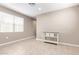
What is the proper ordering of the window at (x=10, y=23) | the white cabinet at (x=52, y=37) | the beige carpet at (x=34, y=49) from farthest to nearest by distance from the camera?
1. the white cabinet at (x=52, y=37)
2. the window at (x=10, y=23)
3. the beige carpet at (x=34, y=49)

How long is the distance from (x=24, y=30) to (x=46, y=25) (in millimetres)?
626

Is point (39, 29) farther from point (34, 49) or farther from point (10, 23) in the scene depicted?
point (10, 23)

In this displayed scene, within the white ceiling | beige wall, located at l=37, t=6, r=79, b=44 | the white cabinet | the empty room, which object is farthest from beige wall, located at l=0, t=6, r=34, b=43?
the white cabinet

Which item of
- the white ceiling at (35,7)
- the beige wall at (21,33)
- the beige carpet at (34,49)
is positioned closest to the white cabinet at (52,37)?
the beige carpet at (34,49)

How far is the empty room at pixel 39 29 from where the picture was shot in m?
2.14

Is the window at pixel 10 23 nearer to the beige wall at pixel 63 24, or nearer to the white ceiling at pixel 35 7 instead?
the white ceiling at pixel 35 7

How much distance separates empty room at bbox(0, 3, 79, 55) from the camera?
2.14 m

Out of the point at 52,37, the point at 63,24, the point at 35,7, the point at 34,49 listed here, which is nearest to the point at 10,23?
the point at 35,7

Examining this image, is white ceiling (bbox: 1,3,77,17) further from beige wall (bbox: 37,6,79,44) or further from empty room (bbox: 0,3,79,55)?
beige wall (bbox: 37,6,79,44)

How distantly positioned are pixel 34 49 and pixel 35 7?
3.59 feet

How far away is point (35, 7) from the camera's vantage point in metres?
2.25

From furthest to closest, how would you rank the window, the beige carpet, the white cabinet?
the white cabinet
the window
the beige carpet

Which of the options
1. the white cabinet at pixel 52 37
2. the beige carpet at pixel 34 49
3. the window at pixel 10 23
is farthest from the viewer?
the white cabinet at pixel 52 37
